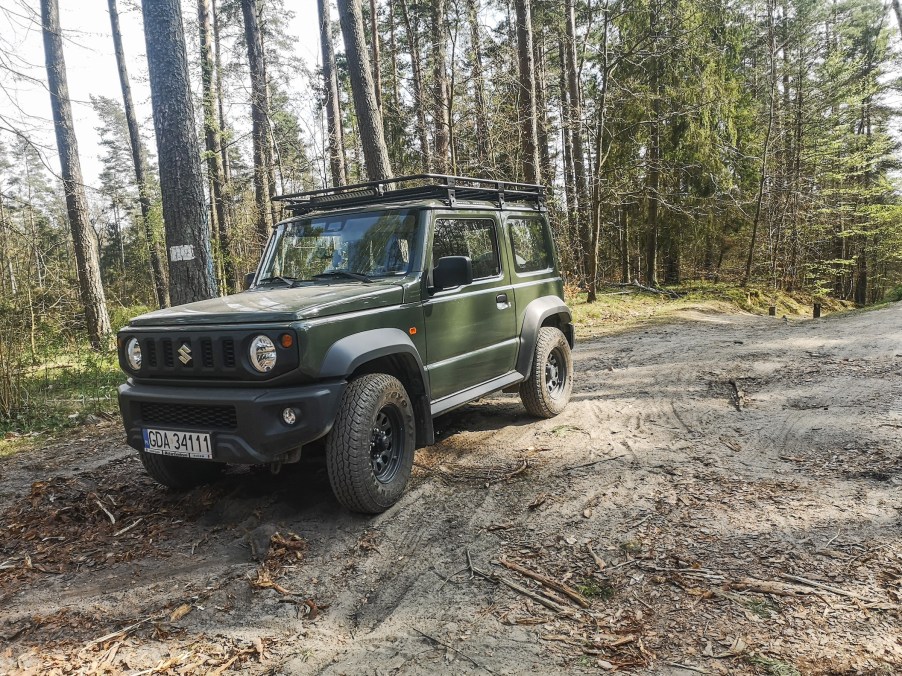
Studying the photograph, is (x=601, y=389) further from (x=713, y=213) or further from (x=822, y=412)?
(x=713, y=213)

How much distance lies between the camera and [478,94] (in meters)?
15.5

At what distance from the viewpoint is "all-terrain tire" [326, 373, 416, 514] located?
3.49 m

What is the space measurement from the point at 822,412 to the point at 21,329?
27.4ft

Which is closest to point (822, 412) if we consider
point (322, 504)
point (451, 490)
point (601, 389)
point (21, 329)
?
point (601, 389)

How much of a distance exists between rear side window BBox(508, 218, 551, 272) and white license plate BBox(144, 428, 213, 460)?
315cm

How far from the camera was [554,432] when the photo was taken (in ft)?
17.4

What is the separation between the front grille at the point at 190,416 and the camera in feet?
11.1

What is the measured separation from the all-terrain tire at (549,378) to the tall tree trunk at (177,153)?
Result: 4189 mm

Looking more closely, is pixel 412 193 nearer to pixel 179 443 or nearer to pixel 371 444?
pixel 371 444

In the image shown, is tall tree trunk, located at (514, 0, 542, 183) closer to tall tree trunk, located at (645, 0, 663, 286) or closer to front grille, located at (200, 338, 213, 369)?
tall tree trunk, located at (645, 0, 663, 286)

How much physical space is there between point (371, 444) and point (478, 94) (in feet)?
45.3

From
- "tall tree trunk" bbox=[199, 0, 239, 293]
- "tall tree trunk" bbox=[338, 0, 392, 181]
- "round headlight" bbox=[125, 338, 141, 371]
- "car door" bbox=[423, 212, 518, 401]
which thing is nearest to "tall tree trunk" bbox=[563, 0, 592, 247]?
"tall tree trunk" bbox=[338, 0, 392, 181]

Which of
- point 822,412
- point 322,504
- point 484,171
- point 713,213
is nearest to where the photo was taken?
point 322,504

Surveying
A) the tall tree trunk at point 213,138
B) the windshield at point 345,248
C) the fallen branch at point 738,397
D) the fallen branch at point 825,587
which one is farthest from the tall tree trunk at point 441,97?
the fallen branch at point 825,587
